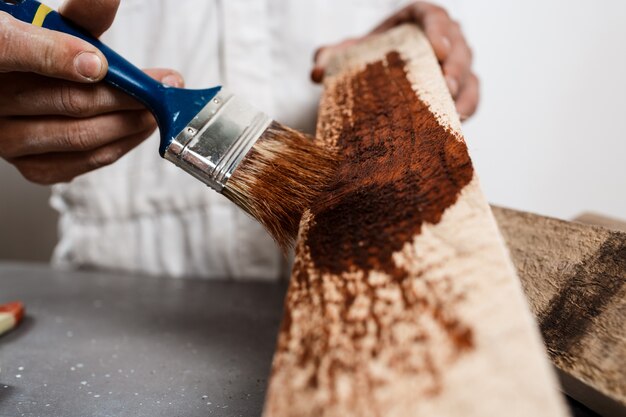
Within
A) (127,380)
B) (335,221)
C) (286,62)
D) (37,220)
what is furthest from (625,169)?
(37,220)

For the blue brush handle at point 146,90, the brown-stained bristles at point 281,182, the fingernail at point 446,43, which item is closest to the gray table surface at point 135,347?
the brown-stained bristles at point 281,182

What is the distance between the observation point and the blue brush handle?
2.60ft

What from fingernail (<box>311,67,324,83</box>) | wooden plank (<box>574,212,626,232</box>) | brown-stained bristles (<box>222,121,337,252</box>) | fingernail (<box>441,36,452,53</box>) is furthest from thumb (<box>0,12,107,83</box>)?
wooden plank (<box>574,212,626,232</box>)

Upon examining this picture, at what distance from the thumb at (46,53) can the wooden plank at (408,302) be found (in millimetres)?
421

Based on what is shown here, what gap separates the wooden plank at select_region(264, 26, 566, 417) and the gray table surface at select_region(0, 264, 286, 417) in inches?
11.6

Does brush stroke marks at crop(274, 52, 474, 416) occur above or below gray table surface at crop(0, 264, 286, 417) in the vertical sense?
above

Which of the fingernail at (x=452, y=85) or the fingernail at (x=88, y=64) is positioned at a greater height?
the fingernail at (x=452, y=85)

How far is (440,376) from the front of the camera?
444mm

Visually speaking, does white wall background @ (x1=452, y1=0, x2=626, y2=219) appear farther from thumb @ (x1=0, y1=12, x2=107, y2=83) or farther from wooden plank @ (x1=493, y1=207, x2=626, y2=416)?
thumb @ (x1=0, y1=12, x2=107, y2=83)

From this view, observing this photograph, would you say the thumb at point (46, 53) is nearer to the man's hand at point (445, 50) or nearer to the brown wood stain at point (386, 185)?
the brown wood stain at point (386, 185)

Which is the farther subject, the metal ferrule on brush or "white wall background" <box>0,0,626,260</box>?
"white wall background" <box>0,0,626,260</box>

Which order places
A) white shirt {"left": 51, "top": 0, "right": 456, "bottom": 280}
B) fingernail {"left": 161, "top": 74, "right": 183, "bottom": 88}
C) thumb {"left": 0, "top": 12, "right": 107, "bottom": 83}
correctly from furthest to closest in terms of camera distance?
white shirt {"left": 51, "top": 0, "right": 456, "bottom": 280}
fingernail {"left": 161, "top": 74, "right": 183, "bottom": 88}
thumb {"left": 0, "top": 12, "right": 107, "bottom": 83}

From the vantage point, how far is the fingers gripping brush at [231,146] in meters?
0.75

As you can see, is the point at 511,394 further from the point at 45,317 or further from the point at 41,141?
the point at 45,317
